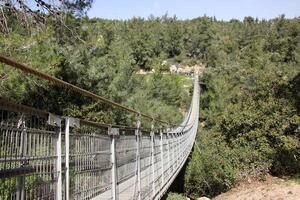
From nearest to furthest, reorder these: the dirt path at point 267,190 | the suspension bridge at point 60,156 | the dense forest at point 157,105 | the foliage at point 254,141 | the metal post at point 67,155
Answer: the suspension bridge at point 60,156
the metal post at point 67,155
the dense forest at point 157,105
the dirt path at point 267,190
the foliage at point 254,141

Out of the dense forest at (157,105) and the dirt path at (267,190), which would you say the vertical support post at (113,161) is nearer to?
the dense forest at (157,105)

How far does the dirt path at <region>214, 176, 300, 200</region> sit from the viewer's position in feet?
44.7

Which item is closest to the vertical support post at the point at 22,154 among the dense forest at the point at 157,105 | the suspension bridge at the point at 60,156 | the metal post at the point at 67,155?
the suspension bridge at the point at 60,156

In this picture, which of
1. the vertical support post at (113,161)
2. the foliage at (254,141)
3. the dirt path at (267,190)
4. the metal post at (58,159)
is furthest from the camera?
the foliage at (254,141)

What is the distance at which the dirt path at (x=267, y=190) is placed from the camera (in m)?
13.6

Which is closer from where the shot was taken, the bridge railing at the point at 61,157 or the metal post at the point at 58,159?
the bridge railing at the point at 61,157

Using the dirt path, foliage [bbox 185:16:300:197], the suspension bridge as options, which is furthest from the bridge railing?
foliage [bbox 185:16:300:197]

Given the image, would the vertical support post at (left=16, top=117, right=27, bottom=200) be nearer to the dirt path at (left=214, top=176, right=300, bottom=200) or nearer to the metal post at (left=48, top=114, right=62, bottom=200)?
the metal post at (left=48, top=114, right=62, bottom=200)

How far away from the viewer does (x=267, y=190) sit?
14.8 metres

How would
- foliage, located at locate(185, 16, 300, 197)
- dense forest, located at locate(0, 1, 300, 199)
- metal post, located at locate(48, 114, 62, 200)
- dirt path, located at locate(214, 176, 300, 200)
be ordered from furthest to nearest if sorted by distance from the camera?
foliage, located at locate(185, 16, 300, 197) → dirt path, located at locate(214, 176, 300, 200) → dense forest, located at locate(0, 1, 300, 199) → metal post, located at locate(48, 114, 62, 200)

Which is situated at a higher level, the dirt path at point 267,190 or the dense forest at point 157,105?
the dense forest at point 157,105

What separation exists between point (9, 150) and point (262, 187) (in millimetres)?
14703

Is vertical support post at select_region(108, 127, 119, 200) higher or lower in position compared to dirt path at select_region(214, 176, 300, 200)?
higher

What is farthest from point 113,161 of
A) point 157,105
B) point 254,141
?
point 157,105
